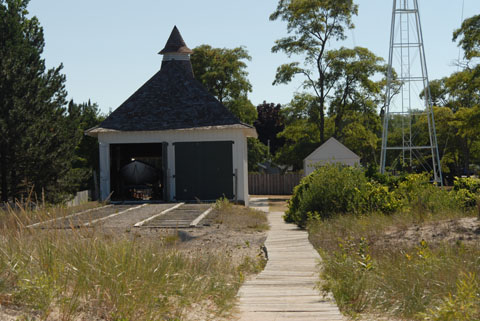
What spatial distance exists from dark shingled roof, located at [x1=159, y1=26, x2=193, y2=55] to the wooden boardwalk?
21.1 metres

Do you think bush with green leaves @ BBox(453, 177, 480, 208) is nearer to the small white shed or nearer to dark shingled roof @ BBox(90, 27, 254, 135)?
dark shingled roof @ BBox(90, 27, 254, 135)

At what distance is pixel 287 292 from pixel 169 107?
2019 cm

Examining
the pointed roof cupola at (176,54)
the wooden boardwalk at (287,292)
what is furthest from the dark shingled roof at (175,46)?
the wooden boardwalk at (287,292)

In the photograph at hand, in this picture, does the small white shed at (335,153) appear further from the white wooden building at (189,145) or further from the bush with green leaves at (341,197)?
the bush with green leaves at (341,197)

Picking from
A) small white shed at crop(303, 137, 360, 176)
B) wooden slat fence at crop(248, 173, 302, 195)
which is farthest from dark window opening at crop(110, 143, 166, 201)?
wooden slat fence at crop(248, 173, 302, 195)

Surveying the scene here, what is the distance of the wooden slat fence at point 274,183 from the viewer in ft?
148

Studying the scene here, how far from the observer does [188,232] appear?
14.0 metres

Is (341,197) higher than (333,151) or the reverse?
the reverse

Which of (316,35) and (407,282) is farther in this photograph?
(316,35)

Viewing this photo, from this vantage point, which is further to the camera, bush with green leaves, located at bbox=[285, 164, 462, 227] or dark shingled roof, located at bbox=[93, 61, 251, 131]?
dark shingled roof, located at bbox=[93, 61, 251, 131]

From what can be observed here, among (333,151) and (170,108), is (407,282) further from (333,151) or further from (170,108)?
(333,151)

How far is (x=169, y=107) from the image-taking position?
2647 cm

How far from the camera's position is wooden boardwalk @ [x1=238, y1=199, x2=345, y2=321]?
606 centimetres

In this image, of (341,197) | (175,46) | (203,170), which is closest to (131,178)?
(203,170)
